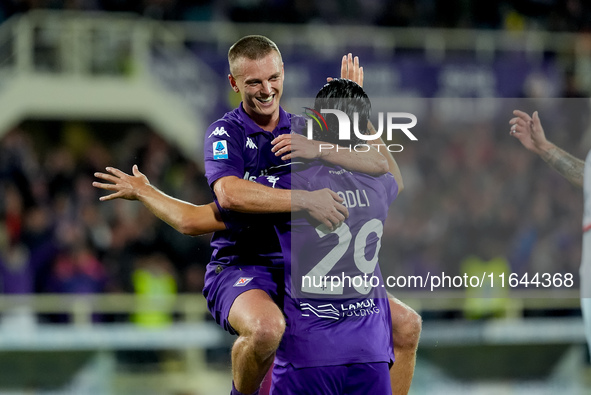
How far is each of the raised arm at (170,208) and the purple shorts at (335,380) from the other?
0.89 m

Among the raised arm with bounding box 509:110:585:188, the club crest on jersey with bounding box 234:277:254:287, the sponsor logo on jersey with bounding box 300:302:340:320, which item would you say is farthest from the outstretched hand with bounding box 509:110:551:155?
the club crest on jersey with bounding box 234:277:254:287

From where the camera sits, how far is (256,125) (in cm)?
467

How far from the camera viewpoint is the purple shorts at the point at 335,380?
13.5ft

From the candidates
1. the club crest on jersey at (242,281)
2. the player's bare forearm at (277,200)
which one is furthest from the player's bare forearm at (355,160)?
Answer: the club crest on jersey at (242,281)

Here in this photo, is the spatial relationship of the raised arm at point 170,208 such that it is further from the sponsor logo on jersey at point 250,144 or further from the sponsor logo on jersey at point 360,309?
the sponsor logo on jersey at point 360,309

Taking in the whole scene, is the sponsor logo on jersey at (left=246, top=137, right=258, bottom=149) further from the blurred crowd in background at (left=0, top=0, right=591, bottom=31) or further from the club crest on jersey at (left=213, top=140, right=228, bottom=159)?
the blurred crowd in background at (left=0, top=0, right=591, bottom=31)

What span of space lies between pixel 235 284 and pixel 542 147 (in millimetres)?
2090

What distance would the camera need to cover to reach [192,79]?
12523 millimetres

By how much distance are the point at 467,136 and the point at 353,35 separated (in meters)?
2.87

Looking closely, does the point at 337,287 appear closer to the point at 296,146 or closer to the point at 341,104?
the point at 296,146

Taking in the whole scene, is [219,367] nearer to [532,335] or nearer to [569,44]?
[532,335]

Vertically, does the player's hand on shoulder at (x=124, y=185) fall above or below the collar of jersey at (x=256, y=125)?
below

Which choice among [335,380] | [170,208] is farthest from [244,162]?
[335,380]

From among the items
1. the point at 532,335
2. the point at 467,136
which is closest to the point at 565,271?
the point at 532,335
